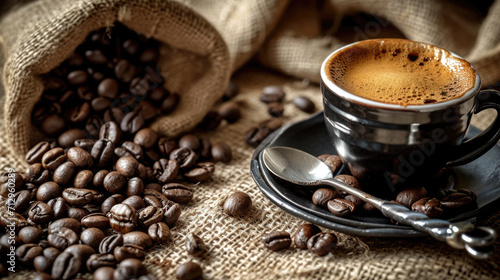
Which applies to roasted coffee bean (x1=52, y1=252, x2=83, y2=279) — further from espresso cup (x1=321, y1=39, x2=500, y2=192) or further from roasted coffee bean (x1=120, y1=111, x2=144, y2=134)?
espresso cup (x1=321, y1=39, x2=500, y2=192)

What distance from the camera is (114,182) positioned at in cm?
149

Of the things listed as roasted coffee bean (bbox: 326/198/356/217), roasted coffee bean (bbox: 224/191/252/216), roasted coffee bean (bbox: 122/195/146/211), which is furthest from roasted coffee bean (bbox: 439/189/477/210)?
roasted coffee bean (bbox: 122/195/146/211)

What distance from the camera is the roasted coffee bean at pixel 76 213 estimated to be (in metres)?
1.42

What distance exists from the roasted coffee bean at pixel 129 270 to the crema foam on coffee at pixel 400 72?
751mm

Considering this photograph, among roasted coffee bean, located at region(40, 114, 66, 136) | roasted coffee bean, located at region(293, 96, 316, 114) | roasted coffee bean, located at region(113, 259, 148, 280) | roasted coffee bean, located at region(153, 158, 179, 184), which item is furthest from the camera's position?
roasted coffee bean, located at region(293, 96, 316, 114)

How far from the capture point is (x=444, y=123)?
1183 millimetres

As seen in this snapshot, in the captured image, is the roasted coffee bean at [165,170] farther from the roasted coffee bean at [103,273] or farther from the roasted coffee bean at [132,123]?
the roasted coffee bean at [103,273]

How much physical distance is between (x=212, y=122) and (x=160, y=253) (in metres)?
0.82

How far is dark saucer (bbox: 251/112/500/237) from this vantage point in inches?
47.1

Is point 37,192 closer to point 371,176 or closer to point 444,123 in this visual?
point 371,176

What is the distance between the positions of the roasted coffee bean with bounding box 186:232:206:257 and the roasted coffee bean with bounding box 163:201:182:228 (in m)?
0.11

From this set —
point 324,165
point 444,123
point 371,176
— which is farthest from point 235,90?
point 444,123

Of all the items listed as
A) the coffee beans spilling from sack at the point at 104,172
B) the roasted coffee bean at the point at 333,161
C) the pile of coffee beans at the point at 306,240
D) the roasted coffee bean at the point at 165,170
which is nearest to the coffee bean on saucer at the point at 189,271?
the coffee beans spilling from sack at the point at 104,172

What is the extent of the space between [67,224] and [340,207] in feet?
2.68
